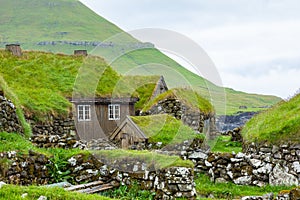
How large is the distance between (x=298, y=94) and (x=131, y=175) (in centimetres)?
1453

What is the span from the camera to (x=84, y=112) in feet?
103

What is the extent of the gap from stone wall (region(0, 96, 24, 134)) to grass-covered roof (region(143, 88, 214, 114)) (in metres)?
16.2

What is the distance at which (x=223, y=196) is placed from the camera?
16.9m

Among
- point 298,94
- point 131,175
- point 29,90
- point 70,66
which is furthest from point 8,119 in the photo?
point 70,66

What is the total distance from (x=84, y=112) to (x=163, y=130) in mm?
7381

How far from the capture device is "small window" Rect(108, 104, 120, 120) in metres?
33.7

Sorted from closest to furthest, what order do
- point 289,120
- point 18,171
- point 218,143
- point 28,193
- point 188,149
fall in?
point 28,193, point 18,171, point 289,120, point 188,149, point 218,143

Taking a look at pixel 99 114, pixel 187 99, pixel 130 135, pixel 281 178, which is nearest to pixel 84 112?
pixel 99 114

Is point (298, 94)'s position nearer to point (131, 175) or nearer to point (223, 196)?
point (223, 196)

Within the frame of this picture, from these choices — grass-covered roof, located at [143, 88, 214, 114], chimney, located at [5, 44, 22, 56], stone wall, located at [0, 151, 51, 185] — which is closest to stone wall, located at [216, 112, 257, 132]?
grass-covered roof, located at [143, 88, 214, 114]

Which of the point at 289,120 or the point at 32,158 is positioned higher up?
the point at 289,120

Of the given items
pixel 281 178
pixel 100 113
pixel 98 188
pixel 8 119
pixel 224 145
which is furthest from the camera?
pixel 100 113

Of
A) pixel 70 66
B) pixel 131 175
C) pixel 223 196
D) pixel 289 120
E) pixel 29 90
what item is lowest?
pixel 223 196

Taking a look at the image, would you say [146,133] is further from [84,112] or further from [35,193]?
[35,193]
